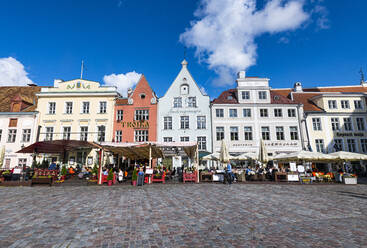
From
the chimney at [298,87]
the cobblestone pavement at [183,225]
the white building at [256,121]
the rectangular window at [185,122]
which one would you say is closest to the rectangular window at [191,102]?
the rectangular window at [185,122]

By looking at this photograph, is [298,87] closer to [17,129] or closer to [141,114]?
[141,114]

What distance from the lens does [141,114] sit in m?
29.9

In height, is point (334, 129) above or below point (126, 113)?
below

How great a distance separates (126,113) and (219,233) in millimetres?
26645

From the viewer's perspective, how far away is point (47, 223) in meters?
5.82

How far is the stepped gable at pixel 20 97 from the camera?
30364 millimetres

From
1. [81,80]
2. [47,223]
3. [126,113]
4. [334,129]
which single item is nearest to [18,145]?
[81,80]

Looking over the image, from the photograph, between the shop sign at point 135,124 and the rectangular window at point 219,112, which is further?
the rectangular window at point 219,112

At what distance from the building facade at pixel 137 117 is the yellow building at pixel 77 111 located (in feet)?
3.62

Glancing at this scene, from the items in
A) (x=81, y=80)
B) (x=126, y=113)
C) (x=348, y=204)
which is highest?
(x=81, y=80)

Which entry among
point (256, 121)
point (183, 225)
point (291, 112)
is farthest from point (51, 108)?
point (291, 112)

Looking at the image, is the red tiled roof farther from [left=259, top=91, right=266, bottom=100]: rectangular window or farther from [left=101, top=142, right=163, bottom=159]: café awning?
[left=259, top=91, right=266, bottom=100]: rectangular window

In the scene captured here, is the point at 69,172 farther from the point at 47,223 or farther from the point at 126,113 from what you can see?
the point at 47,223

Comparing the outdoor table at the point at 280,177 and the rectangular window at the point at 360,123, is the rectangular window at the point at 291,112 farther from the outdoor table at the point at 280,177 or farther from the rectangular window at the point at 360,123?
the outdoor table at the point at 280,177
